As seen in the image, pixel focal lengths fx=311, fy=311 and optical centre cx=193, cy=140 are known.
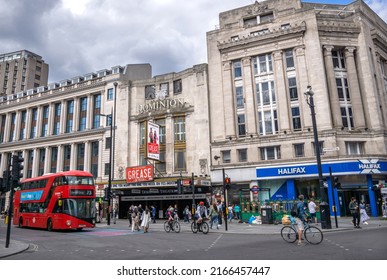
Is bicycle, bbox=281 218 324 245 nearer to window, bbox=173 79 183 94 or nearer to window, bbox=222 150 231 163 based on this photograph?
window, bbox=222 150 231 163

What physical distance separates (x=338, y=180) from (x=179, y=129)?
1905 cm

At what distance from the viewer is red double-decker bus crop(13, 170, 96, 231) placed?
21156mm

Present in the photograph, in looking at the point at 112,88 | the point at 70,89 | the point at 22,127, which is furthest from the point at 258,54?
the point at 22,127

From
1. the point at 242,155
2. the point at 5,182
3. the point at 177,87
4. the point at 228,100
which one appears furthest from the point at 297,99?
the point at 5,182

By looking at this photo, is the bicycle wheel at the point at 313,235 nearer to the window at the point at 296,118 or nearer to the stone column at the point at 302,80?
the stone column at the point at 302,80

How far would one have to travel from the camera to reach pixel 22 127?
183 ft

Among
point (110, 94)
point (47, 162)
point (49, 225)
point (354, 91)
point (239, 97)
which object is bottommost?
point (49, 225)

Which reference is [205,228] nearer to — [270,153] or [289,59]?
[270,153]

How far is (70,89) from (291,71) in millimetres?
34444

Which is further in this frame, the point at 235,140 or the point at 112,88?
the point at 112,88

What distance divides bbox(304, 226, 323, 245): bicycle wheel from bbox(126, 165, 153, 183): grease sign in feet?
79.0

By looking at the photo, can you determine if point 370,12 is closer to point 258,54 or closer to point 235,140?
point 258,54

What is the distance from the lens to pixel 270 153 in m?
33.2

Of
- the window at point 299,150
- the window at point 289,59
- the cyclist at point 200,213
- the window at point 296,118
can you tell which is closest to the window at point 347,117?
the window at point 296,118
